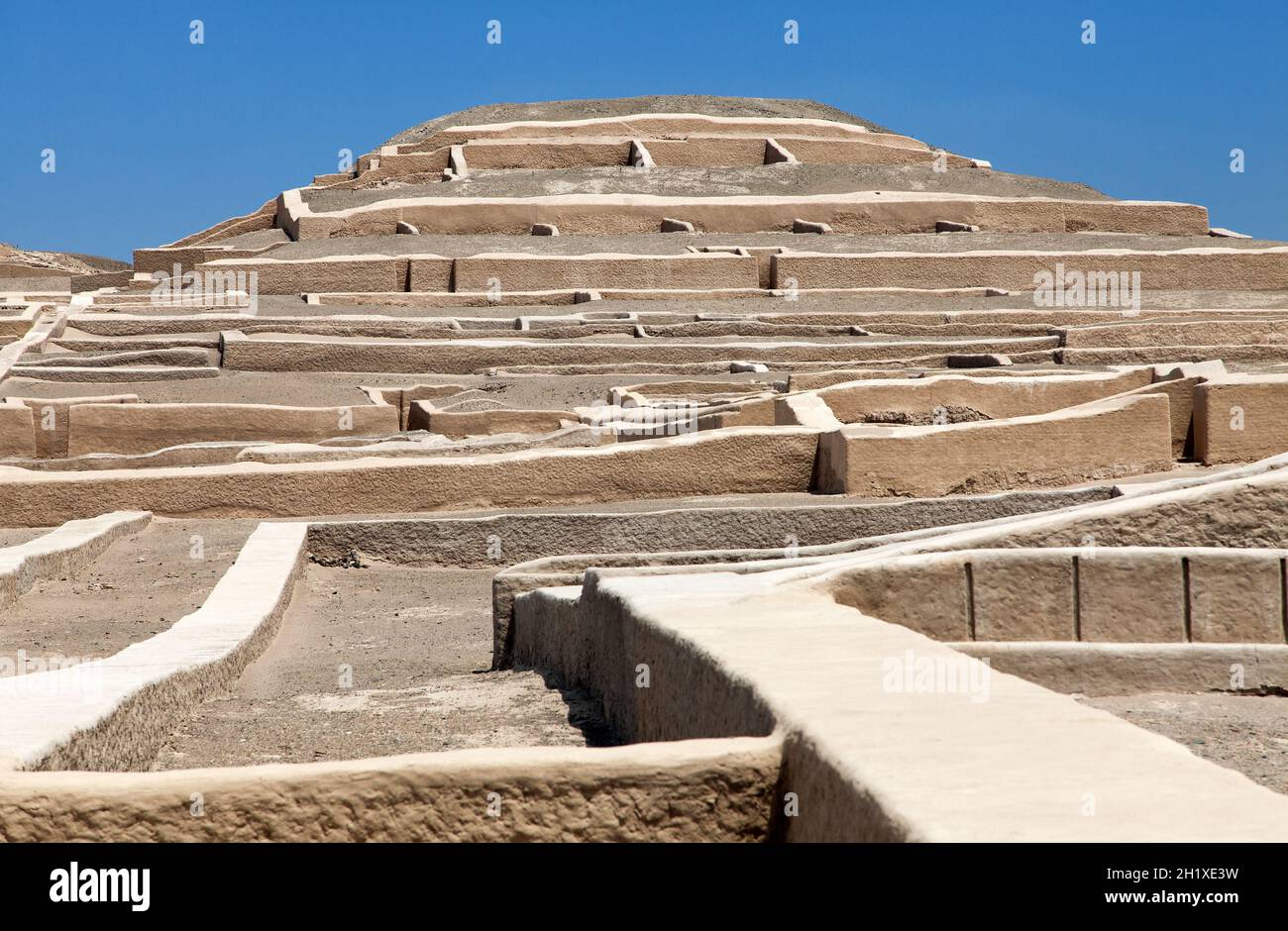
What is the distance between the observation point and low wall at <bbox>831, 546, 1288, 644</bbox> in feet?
14.7

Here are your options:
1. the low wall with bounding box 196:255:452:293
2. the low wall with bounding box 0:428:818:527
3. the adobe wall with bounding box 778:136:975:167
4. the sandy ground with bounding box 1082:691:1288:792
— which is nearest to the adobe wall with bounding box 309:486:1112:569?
the low wall with bounding box 0:428:818:527

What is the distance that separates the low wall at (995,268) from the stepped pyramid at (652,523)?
2.7 inches

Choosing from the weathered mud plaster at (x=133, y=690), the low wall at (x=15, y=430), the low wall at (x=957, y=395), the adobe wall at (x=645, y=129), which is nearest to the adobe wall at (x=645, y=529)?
the weathered mud plaster at (x=133, y=690)

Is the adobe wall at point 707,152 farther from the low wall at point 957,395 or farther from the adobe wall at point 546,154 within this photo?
the low wall at point 957,395

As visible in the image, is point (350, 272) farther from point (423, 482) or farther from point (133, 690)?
point (133, 690)

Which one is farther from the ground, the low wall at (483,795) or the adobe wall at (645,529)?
the low wall at (483,795)

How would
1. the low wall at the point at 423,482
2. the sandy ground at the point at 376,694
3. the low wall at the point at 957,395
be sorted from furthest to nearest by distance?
the low wall at the point at 957,395 → the low wall at the point at 423,482 → the sandy ground at the point at 376,694

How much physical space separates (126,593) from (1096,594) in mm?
4593

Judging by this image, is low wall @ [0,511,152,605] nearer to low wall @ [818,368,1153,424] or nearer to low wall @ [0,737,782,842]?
low wall @ [0,737,782,842]

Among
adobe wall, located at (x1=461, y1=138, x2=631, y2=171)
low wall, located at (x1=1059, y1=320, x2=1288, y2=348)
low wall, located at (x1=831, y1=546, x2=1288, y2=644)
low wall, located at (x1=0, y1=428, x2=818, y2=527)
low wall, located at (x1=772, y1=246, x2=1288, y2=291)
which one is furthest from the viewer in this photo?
adobe wall, located at (x1=461, y1=138, x2=631, y2=171)

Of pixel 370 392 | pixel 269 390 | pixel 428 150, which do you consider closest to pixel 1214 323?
pixel 370 392

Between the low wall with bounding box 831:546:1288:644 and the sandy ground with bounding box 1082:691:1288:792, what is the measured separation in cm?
35

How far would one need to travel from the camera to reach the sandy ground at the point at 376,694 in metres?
3.90
